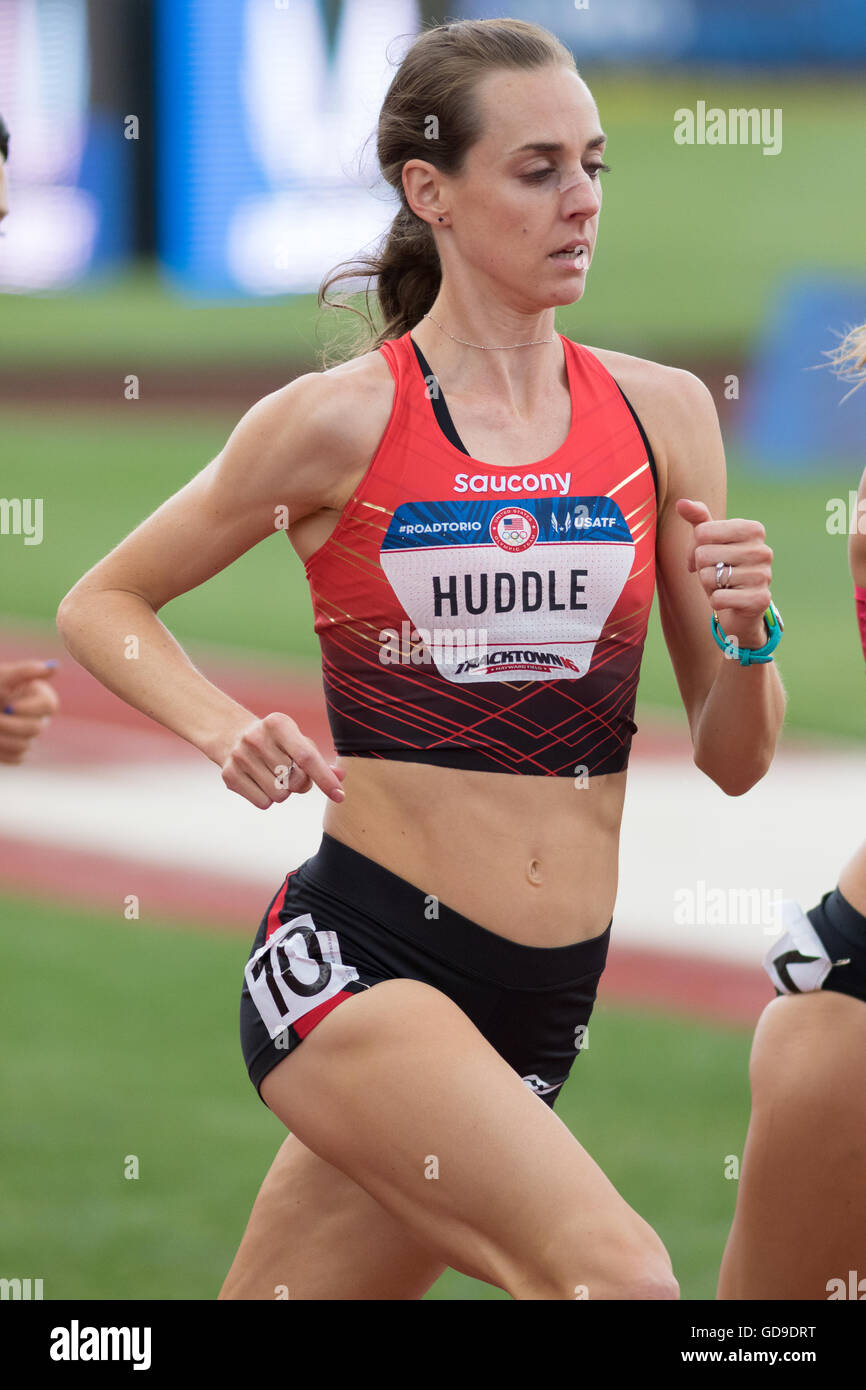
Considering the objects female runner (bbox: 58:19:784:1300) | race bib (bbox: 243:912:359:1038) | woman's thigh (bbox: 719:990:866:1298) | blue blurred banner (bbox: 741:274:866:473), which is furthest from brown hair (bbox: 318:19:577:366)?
blue blurred banner (bbox: 741:274:866:473)

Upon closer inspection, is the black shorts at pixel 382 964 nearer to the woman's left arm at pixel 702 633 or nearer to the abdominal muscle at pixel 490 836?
the abdominal muscle at pixel 490 836

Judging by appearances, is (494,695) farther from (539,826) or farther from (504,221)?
(504,221)

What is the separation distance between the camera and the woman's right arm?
120 inches

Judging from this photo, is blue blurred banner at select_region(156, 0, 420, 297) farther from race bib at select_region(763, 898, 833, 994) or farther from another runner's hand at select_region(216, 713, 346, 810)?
another runner's hand at select_region(216, 713, 346, 810)

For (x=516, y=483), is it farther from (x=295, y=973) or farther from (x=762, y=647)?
(x=295, y=973)

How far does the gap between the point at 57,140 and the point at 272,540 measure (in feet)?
25.8

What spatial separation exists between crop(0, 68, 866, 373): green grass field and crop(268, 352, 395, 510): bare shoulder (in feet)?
70.4

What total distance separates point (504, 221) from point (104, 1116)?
3910 millimetres

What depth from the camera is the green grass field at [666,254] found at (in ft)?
97.9

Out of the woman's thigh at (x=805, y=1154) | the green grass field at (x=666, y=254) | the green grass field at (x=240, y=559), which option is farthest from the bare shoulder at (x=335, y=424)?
the green grass field at (x=666, y=254)

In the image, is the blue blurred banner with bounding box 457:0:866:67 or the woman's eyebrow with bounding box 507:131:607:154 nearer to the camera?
the woman's eyebrow with bounding box 507:131:607:154

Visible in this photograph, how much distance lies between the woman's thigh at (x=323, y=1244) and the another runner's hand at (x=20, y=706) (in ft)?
2.97

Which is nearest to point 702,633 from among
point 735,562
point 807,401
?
point 735,562
